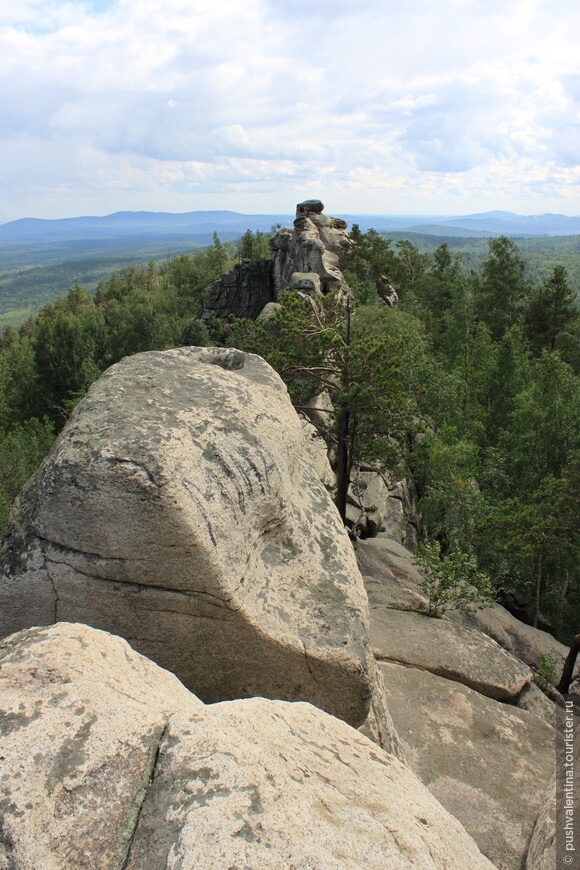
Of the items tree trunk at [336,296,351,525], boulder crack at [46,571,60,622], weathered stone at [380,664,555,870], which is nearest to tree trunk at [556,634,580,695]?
weathered stone at [380,664,555,870]

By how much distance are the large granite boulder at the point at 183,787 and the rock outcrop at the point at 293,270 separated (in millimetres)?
38426

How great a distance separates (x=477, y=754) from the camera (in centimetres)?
802

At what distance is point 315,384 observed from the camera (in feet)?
61.0

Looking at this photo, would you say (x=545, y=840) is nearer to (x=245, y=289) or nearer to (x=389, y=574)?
(x=389, y=574)

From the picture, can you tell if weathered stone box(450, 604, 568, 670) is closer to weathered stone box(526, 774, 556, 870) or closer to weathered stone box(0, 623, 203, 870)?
weathered stone box(526, 774, 556, 870)

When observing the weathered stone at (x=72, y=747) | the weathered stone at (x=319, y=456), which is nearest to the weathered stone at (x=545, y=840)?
the weathered stone at (x=72, y=747)

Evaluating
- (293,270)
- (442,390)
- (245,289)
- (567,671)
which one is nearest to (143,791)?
(567,671)

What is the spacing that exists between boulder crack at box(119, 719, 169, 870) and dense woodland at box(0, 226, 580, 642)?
Result: 12.2m

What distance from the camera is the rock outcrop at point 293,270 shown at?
1911 inches

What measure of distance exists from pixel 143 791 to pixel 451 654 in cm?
856

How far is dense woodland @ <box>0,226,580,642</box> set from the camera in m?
18.3

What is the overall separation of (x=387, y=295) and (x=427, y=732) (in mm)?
49241

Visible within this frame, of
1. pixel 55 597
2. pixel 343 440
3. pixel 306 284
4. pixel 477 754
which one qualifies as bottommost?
pixel 477 754

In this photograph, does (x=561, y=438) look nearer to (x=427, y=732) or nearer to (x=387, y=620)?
(x=387, y=620)
